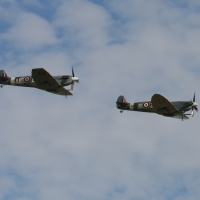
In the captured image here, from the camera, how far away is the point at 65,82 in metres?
69.4

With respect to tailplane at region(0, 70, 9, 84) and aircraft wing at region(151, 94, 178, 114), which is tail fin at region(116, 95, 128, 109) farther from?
tailplane at region(0, 70, 9, 84)

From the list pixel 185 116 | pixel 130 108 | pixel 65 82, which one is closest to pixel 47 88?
pixel 65 82

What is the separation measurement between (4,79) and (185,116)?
21.9 meters

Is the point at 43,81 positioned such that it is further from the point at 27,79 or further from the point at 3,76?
the point at 3,76

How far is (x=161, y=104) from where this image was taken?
223 feet

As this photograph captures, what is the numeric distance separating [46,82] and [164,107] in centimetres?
1381

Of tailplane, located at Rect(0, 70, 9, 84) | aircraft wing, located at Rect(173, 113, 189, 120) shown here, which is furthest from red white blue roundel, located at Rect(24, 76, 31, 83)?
aircraft wing, located at Rect(173, 113, 189, 120)

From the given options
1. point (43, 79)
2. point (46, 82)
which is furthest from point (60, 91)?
point (43, 79)

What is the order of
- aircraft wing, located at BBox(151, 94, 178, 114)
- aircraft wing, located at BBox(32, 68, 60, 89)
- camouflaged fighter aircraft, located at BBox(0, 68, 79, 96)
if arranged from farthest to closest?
aircraft wing, located at BBox(151, 94, 178, 114) → camouflaged fighter aircraft, located at BBox(0, 68, 79, 96) → aircraft wing, located at BBox(32, 68, 60, 89)

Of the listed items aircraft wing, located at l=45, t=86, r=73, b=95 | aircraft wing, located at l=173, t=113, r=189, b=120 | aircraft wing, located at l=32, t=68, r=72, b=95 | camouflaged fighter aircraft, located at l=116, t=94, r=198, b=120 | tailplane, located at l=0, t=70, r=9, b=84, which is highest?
tailplane, located at l=0, t=70, r=9, b=84

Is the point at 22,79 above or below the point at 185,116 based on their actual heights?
above

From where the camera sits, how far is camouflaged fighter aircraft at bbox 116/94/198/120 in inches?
2657

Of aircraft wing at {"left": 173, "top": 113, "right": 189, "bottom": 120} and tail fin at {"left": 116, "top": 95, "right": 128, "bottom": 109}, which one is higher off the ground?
tail fin at {"left": 116, "top": 95, "right": 128, "bottom": 109}

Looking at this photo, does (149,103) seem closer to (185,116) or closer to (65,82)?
(185,116)
